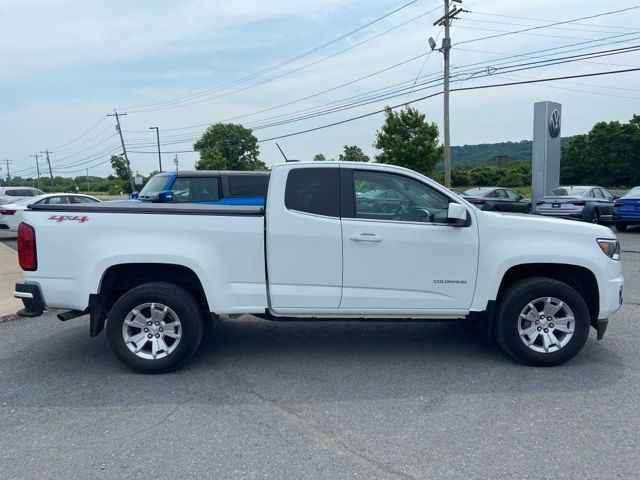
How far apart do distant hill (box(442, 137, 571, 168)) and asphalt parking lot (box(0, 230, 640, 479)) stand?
72988 mm

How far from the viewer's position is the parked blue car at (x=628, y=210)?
16.8m

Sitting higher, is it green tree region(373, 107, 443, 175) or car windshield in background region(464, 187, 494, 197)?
green tree region(373, 107, 443, 175)

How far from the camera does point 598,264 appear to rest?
5.09m

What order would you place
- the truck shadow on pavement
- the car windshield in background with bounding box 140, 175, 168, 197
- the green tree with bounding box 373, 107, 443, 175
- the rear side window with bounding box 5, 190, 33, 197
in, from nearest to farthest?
the truck shadow on pavement → the car windshield in background with bounding box 140, 175, 168, 197 → the rear side window with bounding box 5, 190, 33, 197 → the green tree with bounding box 373, 107, 443, 175

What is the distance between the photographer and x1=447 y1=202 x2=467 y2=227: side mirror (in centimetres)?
488

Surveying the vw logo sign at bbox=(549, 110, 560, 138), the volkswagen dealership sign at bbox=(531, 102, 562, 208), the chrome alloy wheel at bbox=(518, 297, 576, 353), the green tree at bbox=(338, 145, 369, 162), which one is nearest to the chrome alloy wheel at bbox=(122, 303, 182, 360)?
the chrome alloy wheel at bbox=(518, 297, 576, 353)

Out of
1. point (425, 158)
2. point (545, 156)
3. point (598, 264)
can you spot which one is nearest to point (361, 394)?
point (598, 264)

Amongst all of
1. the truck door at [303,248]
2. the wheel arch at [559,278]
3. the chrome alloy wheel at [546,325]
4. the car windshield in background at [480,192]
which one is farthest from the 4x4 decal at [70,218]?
the car windshield in background at [480,192]

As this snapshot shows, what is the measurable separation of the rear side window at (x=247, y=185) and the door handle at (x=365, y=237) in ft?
23.6

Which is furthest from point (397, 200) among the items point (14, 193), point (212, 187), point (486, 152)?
point (486, 152)

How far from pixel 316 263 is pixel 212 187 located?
7400 millimetres

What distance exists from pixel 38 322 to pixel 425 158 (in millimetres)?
29852

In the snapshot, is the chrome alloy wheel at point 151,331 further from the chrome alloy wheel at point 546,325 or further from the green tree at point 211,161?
the green tree at point 211,161

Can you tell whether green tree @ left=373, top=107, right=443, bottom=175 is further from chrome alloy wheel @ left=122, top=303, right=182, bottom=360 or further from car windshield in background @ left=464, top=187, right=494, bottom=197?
chrome alloy wheel @ left=122, top=303, right=182, bottom=360
